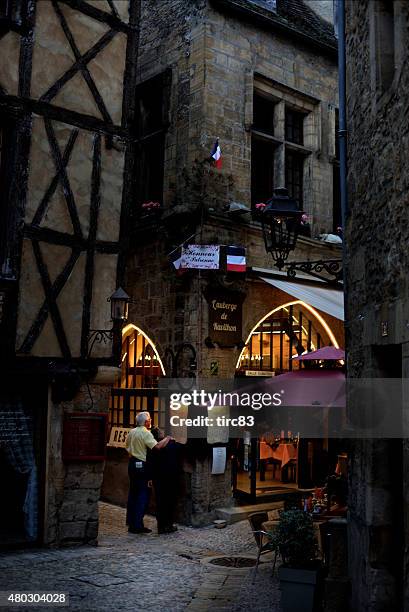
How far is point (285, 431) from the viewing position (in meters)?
12.2

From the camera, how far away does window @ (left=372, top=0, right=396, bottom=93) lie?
5.53 meters

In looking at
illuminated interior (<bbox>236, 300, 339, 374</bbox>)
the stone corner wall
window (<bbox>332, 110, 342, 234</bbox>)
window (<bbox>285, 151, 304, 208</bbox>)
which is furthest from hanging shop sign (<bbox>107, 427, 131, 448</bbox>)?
window (<bbox>332, 110, 342, 234</bbox>)

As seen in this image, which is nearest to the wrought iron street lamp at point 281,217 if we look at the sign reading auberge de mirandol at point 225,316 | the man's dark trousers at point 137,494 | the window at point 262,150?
the sign reading auberge de mirandol at point 225,316

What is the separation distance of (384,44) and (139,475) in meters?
6.34

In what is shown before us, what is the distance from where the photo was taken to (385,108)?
536 cm

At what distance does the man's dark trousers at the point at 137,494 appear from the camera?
947 cm

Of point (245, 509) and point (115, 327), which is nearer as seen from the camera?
point (115, 327)

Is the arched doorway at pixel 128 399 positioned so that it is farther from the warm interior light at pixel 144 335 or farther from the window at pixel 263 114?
the window at pixel 263 114

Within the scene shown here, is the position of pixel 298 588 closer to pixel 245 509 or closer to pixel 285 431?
pixel 245 509

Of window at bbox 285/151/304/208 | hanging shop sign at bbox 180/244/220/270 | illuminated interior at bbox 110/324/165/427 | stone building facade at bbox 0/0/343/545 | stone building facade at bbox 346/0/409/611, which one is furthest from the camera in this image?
window at bbox 285/151/304/208

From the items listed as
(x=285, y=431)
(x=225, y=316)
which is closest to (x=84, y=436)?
(x=225, y=316)

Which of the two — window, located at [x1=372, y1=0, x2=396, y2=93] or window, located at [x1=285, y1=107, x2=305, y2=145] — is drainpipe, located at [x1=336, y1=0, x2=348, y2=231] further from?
window, located at [x1=285, y1=107, x2=305, y2=145]

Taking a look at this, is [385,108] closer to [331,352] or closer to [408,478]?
[408,478]

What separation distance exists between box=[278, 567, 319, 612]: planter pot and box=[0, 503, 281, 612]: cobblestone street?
→ 16.7 inches
